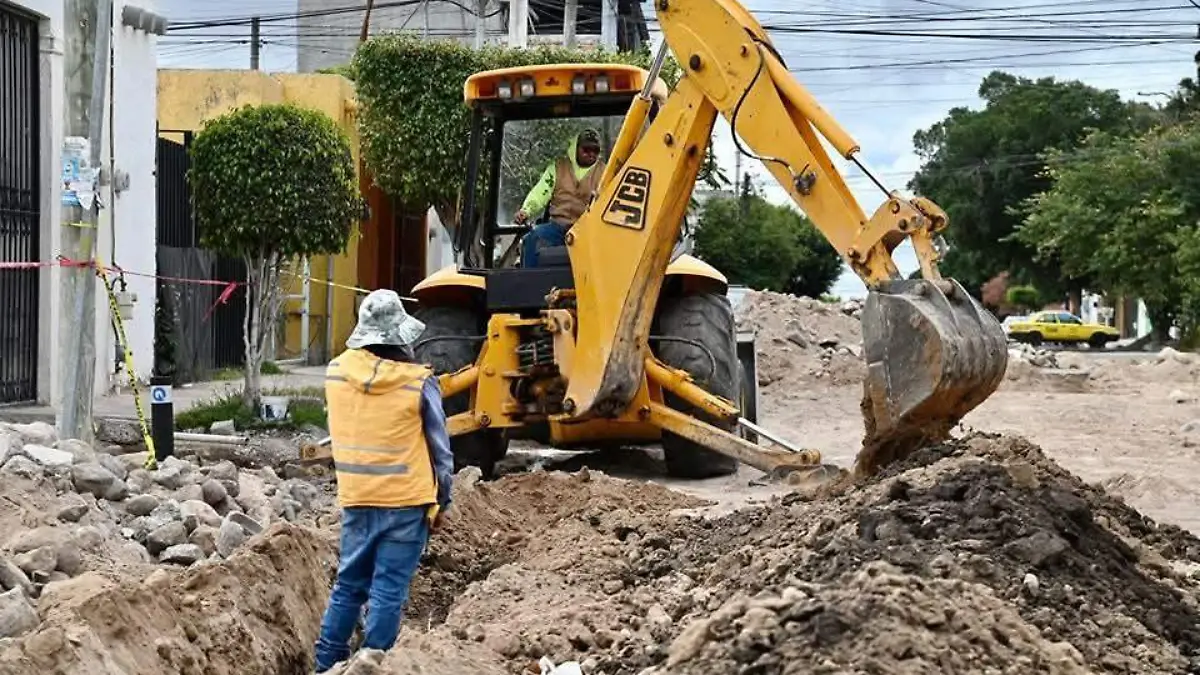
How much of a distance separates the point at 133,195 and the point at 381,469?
12.2 meters

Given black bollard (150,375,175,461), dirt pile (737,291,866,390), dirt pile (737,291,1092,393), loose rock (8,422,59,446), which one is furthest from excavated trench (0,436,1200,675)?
dirt pile (737,291,1092,393)

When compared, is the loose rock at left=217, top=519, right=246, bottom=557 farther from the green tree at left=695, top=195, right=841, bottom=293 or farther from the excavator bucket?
the green tree at left=695, top=195, right=841, bottom=293

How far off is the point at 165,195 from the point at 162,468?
11.5m

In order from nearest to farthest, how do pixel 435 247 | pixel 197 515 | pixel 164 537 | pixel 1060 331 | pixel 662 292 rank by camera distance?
Result: pixel 164 537, pixel 197 515, pixel 662 292, pixel 435 247, pixel 1060 331

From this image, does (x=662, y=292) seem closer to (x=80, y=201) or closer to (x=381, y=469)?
(x=80, y=201)

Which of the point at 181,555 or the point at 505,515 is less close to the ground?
the point at 181,555

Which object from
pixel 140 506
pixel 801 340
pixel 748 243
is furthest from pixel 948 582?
pixel 748 243

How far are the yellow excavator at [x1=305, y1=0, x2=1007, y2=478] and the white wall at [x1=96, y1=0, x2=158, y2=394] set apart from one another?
5.94m

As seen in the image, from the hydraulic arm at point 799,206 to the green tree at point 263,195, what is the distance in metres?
4.56

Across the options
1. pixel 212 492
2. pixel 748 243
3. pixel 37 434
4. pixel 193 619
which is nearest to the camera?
pixel 193 619

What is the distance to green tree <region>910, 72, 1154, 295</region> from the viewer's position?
61.1 m

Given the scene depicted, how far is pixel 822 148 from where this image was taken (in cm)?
871

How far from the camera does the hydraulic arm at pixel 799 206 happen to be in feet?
25.1

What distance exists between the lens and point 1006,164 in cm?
6175
